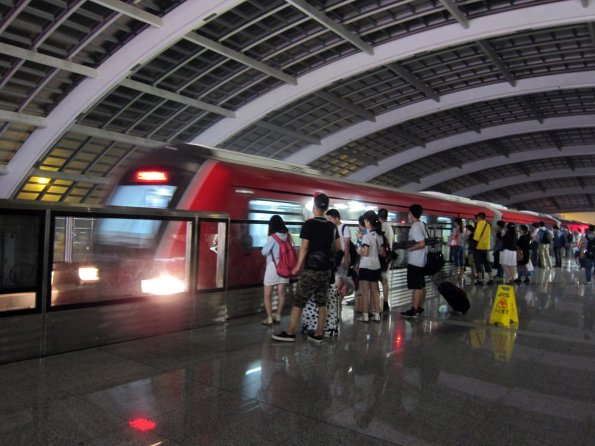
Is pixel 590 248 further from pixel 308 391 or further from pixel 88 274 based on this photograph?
pixel 88 274

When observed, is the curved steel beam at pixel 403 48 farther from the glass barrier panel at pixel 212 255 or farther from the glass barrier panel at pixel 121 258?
the glass barrier panel at pixel 121 258

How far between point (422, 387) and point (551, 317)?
470 centimetres

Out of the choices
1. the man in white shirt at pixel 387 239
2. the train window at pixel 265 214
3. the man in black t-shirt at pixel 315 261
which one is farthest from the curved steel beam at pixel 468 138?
the man in black t-shirt at pixel 315 261

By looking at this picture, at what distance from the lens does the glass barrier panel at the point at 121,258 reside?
5.91 metres

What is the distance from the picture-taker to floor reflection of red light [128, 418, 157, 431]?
2.97 metres

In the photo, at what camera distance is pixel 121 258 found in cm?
655

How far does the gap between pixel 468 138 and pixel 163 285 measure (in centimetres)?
3392

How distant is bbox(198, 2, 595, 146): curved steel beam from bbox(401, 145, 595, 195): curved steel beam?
1565cm

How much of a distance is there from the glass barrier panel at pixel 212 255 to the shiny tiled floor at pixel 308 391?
0.80 meters

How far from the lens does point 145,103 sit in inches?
965

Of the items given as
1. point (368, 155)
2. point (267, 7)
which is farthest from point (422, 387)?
point (368, 155)

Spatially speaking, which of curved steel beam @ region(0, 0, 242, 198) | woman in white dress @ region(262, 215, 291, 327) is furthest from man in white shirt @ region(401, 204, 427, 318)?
curved steel beam @ region(0, 0, 242, 198)

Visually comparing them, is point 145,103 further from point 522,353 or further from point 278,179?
point 522,353

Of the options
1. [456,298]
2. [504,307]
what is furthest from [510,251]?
[504,307]
